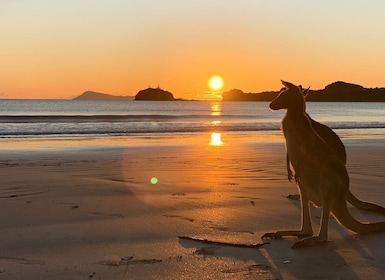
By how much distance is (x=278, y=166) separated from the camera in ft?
32.3

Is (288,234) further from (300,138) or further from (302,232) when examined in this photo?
(300,138)

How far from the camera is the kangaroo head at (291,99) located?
14.0ft

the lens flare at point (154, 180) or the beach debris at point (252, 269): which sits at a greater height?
the beach debris at point (252, 269)

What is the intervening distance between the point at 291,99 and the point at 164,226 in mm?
1761

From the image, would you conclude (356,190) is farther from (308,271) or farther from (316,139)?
(308,271)

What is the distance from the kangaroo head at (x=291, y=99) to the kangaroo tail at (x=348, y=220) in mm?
941

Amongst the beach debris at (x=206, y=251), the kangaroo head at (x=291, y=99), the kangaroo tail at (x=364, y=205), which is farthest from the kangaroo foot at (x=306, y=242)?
the kangaroo tail at (x=364, y=205)

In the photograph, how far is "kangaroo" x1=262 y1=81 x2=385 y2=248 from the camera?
4.21 m

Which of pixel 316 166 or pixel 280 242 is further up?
pixel 316 166

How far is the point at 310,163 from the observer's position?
167 inches

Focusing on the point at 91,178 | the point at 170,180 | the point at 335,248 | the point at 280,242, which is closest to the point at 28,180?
the point at 91,178

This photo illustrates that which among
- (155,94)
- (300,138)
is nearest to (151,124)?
(300,138)

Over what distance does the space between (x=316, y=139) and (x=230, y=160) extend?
6.71 meters

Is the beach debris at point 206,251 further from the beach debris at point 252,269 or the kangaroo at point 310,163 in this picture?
the kangaroo at point 310,163
